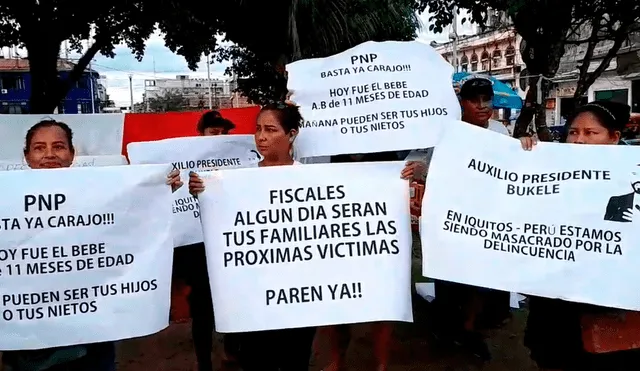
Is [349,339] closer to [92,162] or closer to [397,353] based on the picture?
[397,353]

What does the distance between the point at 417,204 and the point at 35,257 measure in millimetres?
2060

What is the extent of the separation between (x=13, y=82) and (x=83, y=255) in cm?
5899

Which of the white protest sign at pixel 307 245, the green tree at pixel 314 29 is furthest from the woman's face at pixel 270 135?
the green tree at pixel 314 29

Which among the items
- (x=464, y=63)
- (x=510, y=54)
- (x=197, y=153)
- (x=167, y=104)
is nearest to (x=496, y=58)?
(x=510, y=54)

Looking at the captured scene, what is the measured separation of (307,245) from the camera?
2697 mm

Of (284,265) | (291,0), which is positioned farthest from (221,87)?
(284,265)

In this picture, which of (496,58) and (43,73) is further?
(496,58)

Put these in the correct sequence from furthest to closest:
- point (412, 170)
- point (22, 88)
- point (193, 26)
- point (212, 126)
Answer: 1. point (22, 88)
2. point (193, 26)
3. point (212, 126)
4. point (412, 170)

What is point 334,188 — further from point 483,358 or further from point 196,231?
point 483,358

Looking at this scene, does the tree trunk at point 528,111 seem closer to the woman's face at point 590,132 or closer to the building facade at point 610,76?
the woman's face at point 590,132

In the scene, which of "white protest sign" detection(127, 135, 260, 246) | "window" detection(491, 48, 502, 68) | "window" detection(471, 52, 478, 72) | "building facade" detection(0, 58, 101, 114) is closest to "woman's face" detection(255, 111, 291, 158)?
"white protest sign" detection(127, 135, 260, 246)

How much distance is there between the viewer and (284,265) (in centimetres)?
267

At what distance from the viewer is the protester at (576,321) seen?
97.8 inches

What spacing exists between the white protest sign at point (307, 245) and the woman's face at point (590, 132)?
0.80 m
